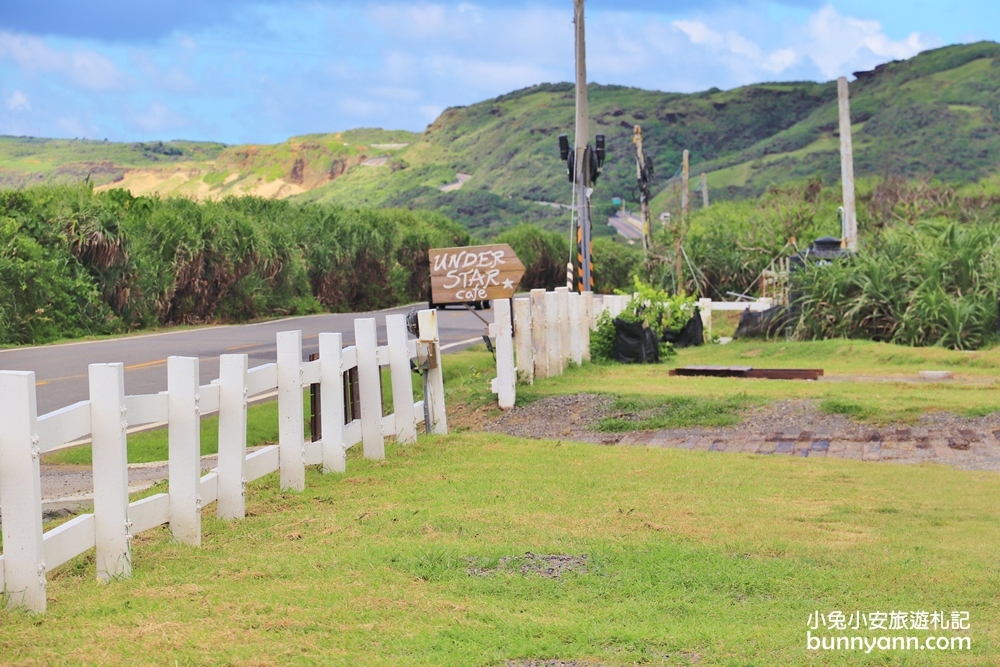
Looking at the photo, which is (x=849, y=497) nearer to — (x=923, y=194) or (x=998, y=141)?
(x=923, y=194)

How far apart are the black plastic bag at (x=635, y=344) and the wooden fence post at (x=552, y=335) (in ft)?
→ 7.86

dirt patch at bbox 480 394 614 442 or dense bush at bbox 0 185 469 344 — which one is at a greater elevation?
dense bush at bbox 0 185 469 344

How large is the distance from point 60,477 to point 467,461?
10.7 feet

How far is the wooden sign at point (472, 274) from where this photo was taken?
12586 millimetres

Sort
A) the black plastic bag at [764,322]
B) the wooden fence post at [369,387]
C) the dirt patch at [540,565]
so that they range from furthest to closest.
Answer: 1. the black plastic bag at [764,322]
2. the wooden fence post at [369,387]
3. the dirt patch at [540,565]

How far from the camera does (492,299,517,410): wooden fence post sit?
12828 mm

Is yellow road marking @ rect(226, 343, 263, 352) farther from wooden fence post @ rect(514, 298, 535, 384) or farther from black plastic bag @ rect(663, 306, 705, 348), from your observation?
black plastic bag @ rect(663, 306, 705, 348)

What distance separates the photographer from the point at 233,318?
28078mm

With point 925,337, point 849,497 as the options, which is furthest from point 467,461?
point 925,337

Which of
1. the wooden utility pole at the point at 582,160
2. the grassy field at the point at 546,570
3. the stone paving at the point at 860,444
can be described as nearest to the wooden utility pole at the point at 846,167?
the wooden utility pole at the point at 582,160

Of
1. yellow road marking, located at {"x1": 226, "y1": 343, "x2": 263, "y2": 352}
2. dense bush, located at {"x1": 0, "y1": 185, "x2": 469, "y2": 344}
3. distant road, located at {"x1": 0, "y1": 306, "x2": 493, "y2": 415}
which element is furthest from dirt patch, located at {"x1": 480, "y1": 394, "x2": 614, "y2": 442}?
dense bush, located at {"x1": 0, "y1": 185, "x2": 469, "y2": 344}

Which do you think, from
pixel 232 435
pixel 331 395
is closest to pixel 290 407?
pixel 331 395

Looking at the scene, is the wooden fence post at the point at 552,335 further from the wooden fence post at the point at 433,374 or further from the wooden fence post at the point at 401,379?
the wooden fence post at the point at 401,379

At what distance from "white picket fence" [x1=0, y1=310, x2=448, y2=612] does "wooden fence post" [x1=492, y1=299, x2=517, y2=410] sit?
3158 mm
